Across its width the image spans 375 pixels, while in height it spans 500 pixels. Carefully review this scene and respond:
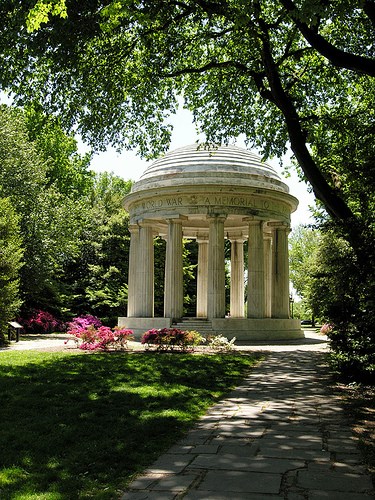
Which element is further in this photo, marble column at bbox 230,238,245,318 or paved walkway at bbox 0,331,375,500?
marble column at bbox 230,238,245,318

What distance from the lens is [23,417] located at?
905 centimetres

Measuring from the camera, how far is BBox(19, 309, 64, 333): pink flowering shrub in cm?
3803

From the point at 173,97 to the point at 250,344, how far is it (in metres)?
12.9

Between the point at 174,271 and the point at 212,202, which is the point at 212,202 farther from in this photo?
the point at 174,271

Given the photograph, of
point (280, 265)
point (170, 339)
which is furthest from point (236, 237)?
point (170, 339)

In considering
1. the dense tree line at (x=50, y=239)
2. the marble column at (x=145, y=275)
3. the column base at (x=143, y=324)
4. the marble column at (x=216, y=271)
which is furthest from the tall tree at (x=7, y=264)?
the marble column at (x=216, y=271)

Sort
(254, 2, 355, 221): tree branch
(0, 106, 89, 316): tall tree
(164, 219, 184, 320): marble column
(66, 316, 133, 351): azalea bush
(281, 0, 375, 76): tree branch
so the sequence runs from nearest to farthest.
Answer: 1. (281, 0, 375, 76): tree branch
2. (254, 2, 355, 221): tree branch
3. (66, 316, 133, 351): azalea bush
4. (164, 219, 184, 320): marble column
5. (0, 106, 89, 316): tall tree

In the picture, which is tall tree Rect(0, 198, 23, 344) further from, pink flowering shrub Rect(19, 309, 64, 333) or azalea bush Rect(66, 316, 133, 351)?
pink flowering shrub Rect(19, 309, 64, 333)

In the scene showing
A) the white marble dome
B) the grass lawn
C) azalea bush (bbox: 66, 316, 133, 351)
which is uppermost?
the white marble dome

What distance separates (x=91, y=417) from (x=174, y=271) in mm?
21285

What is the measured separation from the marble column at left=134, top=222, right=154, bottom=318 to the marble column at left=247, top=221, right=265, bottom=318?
19.4ft

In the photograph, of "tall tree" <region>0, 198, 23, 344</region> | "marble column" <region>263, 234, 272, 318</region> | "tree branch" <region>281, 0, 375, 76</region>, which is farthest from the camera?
"marble column" <region>263, 234, 272, 318</region>

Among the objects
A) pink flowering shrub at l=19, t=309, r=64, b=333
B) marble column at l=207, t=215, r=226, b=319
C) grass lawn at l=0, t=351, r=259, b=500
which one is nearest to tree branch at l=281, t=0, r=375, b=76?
grass lawn at l=0, t=351, r=259, b=500

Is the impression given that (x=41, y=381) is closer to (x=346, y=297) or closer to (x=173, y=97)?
(x=346, y=297)
